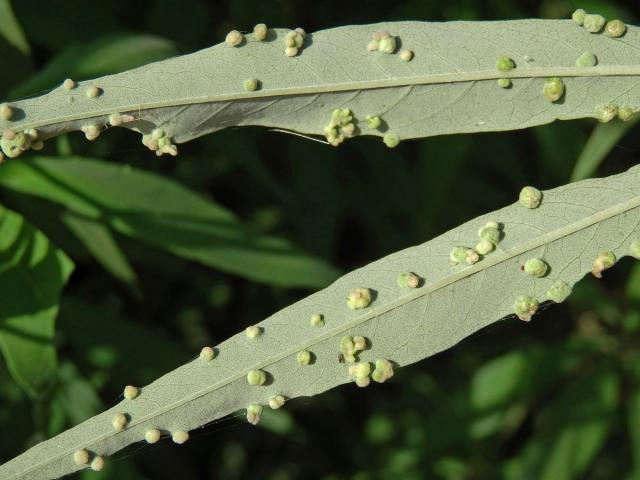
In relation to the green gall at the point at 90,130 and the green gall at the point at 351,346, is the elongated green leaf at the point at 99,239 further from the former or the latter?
the green gall at the point at 351,346

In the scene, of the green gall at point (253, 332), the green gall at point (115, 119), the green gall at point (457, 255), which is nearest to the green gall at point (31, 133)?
the green gall at point (115, 119)

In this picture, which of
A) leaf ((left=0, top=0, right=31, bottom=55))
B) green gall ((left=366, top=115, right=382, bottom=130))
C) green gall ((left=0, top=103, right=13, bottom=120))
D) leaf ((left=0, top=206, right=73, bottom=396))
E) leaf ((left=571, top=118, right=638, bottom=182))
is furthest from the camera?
leaf ((left=571, top=118, right=638, bottom=182))

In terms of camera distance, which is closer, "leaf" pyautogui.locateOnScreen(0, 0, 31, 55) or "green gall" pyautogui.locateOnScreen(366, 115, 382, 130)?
"green gall" pyautogui.locateOnScreen(366, 115, 382, 130)

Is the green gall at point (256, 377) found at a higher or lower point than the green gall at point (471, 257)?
lower

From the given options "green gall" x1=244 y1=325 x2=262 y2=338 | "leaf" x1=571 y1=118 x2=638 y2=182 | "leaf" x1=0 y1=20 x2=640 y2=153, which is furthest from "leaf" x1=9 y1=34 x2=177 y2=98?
"leaf" x1=571 y1=118 x2=638 y2=182

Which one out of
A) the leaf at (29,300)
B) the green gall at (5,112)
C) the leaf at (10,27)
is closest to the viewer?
the green gall at (5,112)

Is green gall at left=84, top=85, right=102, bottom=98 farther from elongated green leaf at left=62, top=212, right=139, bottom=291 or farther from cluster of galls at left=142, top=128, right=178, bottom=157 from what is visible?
elongated green leaf at left=62, top=212, right=139, bottom=291

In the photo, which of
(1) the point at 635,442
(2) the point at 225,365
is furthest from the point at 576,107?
(1) the point at 635,442
